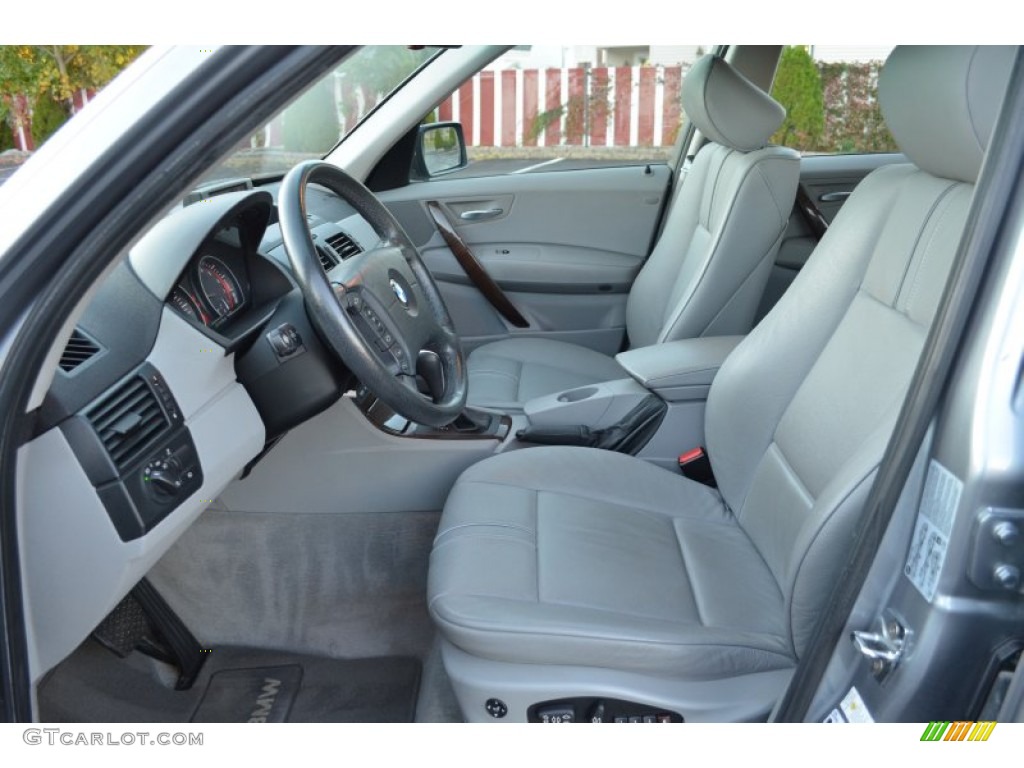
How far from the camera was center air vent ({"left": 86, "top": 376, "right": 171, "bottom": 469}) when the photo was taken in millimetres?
1344

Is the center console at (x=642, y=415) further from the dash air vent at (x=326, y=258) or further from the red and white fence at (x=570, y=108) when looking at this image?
the red and white fence at (x=570, y=108)

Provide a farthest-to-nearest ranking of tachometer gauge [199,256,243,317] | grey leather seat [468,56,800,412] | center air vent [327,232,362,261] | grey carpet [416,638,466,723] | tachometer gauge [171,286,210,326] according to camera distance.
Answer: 1. grey leather seat [468,56,800,412]
2. center air vent [327,232,362,261]
3. grey carpet [416,638,466,723]
4. tachometer gauge [199,256,243,317]
5. tachometer gauge [171,286,210,326]

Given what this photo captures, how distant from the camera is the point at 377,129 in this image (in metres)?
3.22

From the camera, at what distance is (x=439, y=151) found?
353cm

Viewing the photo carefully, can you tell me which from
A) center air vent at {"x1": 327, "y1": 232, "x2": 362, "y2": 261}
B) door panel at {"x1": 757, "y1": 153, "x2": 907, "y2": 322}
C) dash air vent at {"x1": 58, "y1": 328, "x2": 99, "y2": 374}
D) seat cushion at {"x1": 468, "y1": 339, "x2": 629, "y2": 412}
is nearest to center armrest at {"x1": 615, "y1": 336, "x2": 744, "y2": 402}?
seat cushion at {"x1": 468, "y1": 339, "x2": 629, "y2": 412}

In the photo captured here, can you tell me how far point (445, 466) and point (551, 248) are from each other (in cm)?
158

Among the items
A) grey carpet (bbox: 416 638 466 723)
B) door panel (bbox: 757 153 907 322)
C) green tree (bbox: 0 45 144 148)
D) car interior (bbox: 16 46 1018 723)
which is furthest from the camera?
door panel (bbox: 757 153 907 322)

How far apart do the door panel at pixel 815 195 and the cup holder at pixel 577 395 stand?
3.82ft

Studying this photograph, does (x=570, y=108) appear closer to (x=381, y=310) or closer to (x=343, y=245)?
(x=343, y=245)

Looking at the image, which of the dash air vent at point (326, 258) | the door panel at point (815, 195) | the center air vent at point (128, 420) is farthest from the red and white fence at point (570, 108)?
the center air vent at point (128, 420)

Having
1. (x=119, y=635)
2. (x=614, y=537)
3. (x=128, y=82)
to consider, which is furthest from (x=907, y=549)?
(x=119, y=635)

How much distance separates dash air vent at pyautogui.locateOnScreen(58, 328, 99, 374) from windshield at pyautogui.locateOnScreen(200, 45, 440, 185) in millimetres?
1109

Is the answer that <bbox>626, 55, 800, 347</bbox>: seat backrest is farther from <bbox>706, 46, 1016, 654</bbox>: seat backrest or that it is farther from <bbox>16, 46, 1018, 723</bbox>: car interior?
<bbox>706, 46, 1016, 654</bbox>: seat backrest

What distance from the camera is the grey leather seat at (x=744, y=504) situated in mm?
1414
